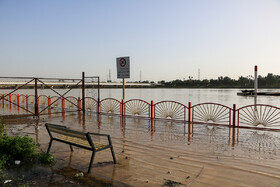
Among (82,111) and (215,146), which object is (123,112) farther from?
(215,146)

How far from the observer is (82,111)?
15336 mm

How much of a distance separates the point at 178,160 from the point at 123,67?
9.05 m

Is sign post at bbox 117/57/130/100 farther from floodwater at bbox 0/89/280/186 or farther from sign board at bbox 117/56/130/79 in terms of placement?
floodwater at bbox 0/89/280/186

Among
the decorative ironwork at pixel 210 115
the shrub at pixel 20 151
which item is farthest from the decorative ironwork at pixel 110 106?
the shrub at pixel 20 151

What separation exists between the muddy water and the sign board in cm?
571

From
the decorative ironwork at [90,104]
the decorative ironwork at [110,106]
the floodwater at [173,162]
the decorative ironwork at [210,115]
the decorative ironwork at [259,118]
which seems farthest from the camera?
the decorative ironwork at [90,104]

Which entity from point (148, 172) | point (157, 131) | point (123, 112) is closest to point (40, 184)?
point (148, 172)

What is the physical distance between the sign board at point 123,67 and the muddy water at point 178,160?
5.71 metres

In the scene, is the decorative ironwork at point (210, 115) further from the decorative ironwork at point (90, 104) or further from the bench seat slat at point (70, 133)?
the decorative ironwork at point (90, 104)

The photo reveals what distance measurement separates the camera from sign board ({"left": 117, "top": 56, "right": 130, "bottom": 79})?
13109mm

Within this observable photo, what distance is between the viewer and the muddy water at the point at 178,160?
4.08 m

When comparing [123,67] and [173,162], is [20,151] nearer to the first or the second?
[173,162]

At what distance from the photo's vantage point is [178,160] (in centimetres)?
522

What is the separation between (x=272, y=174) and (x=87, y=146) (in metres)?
4.13
